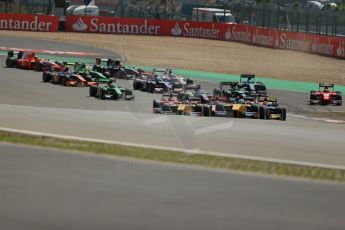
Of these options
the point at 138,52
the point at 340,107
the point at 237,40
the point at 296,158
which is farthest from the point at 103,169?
the point at 237,40

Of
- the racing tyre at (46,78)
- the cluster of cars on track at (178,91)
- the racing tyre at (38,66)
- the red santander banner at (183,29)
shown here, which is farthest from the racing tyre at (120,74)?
the red santander banner at (183,29)

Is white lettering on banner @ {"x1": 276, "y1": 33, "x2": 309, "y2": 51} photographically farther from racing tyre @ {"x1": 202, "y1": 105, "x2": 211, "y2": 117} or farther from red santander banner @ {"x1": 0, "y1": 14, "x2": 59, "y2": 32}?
racing tyre @ {"x1": 202, "y1": 105, "x2": 211, "y2": 117}

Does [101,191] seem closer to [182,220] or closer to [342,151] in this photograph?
[182,220]

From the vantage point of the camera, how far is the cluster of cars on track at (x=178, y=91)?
64.2ft

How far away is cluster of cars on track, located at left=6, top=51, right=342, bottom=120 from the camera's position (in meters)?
19.6

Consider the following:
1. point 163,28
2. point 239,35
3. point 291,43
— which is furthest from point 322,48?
point 163,28

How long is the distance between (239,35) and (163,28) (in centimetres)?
667

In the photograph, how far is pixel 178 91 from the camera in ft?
77.0

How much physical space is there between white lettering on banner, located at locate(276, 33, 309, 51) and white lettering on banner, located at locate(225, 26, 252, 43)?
5.09 m

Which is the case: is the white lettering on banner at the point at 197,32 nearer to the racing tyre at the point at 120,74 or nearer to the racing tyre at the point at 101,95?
the racing tyre at the point at 120,74

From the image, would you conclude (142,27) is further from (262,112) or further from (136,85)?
(262,112)

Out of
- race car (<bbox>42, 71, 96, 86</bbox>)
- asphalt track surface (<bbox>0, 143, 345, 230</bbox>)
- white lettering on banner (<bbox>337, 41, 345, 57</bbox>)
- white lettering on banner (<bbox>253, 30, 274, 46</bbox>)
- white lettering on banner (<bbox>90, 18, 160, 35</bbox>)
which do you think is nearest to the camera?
asphalt track surface (<bbox>0, 143, 345, 230</bbox>)

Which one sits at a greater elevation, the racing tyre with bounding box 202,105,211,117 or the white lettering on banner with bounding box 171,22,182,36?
the white lettering on banner with bounding box 171,22,182,36

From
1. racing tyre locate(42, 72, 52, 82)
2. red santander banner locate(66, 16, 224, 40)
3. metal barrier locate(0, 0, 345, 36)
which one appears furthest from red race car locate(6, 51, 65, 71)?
metal barrier locate(0, 0, 345, 36)
